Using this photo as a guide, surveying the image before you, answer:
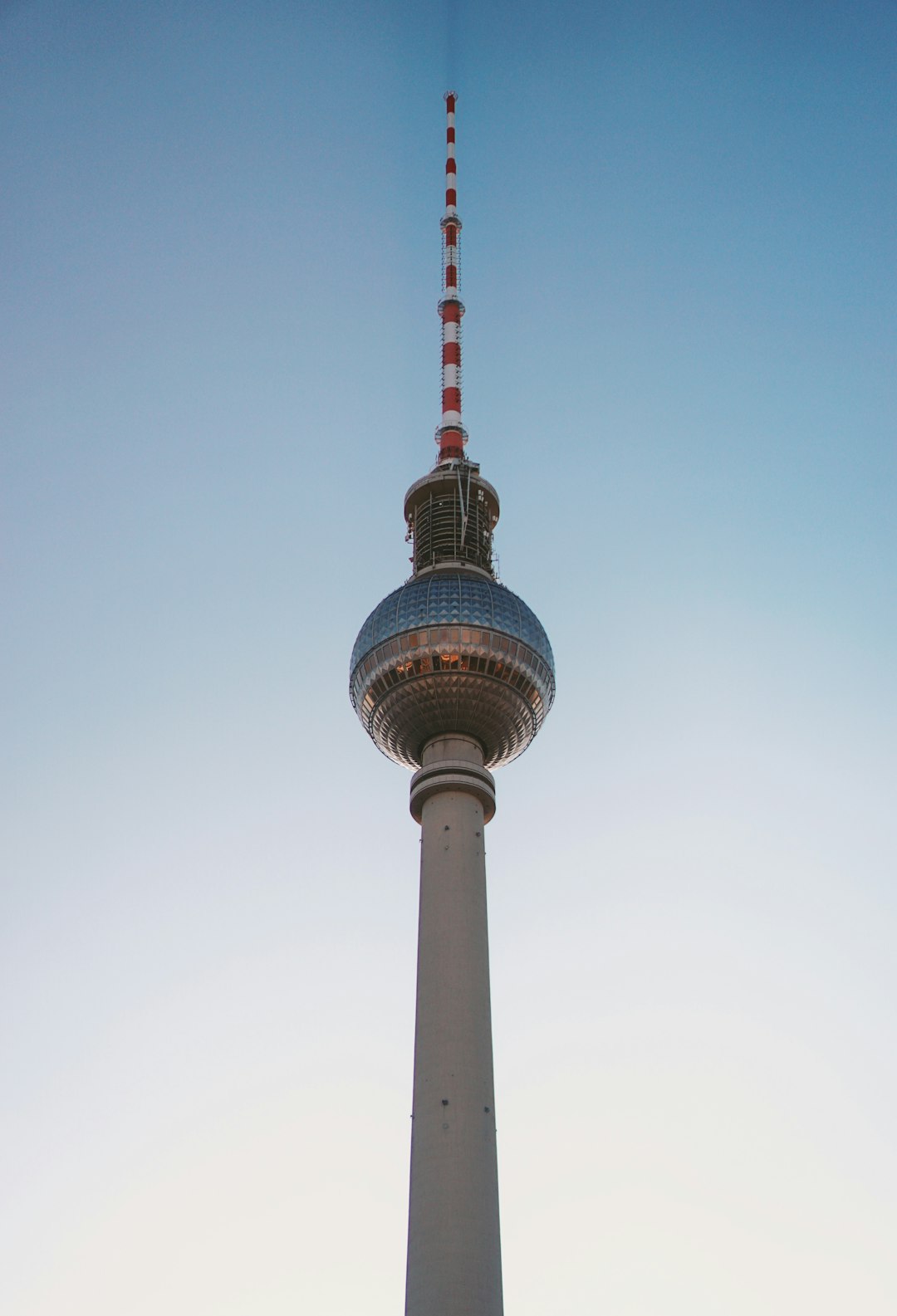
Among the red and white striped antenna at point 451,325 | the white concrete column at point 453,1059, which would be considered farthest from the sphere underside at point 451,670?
the red and white striped antenna at point 451,325

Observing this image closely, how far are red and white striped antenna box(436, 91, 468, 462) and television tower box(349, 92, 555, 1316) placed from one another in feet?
0.39

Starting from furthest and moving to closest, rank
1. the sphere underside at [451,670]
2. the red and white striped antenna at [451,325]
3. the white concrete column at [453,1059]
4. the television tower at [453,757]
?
1. the red and white striped antenna at [451,325]
2. the sphere underside at [451,670]
3. the television tower at [453,757]
4. the white concrete column at [453,1059]

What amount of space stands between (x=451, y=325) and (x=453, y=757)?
2978 centimetres

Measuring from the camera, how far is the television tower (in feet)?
157

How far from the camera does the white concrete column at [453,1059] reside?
46750 millimetres

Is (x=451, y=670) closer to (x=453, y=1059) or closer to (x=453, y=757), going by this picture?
(x=453, y=757)

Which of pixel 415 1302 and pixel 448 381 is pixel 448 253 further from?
pixel 415 1302

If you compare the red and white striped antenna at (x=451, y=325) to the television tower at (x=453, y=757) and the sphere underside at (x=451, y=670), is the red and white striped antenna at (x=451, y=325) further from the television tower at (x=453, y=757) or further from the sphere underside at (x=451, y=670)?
the sphere underside at (x=451, y=670)

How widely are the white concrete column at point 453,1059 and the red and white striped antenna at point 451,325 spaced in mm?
20788

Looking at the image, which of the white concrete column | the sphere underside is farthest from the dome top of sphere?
the white concrete column

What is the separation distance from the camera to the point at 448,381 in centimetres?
7575

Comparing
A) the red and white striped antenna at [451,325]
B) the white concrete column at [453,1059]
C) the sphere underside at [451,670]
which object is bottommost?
the white concrete column at [453,1059]

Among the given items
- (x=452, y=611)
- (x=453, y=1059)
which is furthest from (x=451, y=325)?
(x=453, y=1059)

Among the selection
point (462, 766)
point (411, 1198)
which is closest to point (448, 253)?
point (462, 766)
